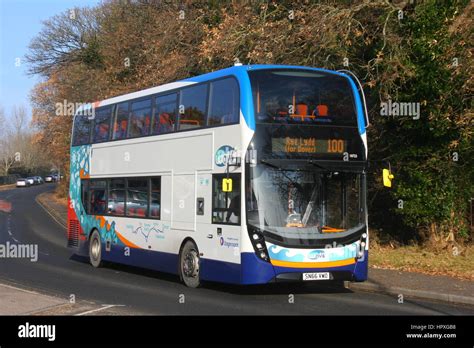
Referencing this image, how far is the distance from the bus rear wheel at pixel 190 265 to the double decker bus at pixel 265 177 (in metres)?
0.02

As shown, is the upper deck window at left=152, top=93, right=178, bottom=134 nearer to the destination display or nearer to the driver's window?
the driver's window

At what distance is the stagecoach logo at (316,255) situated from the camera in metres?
12.6

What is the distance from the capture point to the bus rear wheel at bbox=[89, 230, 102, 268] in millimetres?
19203

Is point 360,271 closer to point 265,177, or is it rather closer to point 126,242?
point 265,177

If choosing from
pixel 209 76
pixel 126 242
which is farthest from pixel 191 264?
pixel 209 76

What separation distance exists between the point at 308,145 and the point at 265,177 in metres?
1.04

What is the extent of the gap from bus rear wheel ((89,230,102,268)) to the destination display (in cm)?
820

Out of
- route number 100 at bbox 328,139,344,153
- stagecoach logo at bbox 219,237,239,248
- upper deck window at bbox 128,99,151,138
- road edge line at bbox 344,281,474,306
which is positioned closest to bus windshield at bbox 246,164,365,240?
route number 100 at bbox 328,139,344,153

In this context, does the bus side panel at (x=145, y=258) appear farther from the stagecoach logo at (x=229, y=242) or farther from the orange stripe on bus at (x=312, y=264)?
the orange stripe on bus at (x=312, y=264)

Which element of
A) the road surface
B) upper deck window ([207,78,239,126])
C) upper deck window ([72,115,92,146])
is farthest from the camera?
upper deck window ([72,115,92,146])

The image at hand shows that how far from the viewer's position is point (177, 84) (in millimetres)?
15406

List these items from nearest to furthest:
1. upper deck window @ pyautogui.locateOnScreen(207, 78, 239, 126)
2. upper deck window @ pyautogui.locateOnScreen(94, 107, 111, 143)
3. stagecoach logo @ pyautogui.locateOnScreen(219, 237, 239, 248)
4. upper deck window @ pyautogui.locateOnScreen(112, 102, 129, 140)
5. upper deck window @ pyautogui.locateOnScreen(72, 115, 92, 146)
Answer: stagecoach logo @ pyautogui.locateOnScreen(219, 237, 239, 248) → upper deck window @ pyautogui.locateOnScreen(207, 78, 239, 126) → upper deck window @ pyautogui.locateOnScreen(112, 102, 129, 140) → upper deck window @ pyautogui.locateOnScreen(94, 107, 111, 143) → upper deck window @ pyautogui.locateOnScreen(72, 115, 92, 146)

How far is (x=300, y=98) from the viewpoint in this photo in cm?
1300

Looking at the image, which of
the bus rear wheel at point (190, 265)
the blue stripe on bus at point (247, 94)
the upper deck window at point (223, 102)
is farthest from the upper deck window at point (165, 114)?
the bus rear wheel at point (190, 265)
